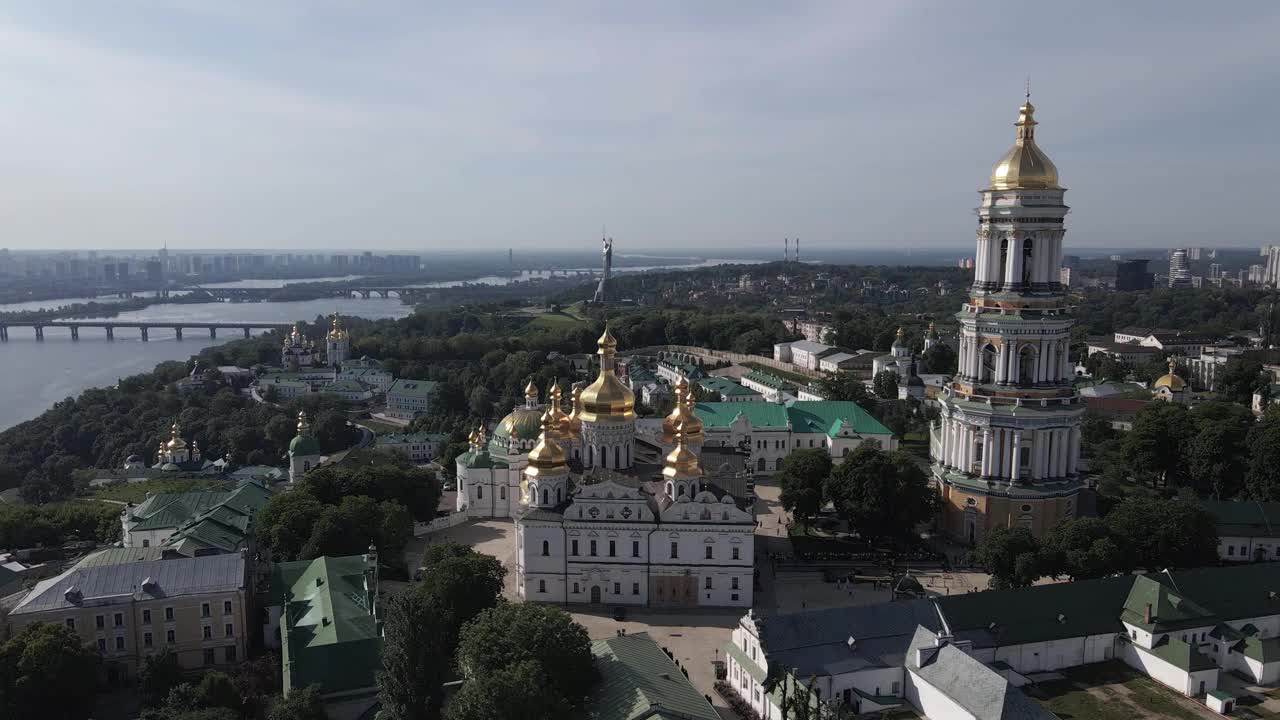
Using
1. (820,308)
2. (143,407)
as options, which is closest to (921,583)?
(143,407)

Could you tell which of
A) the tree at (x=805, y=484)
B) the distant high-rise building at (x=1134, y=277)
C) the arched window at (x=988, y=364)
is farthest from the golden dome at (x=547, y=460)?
the distant high-rise building at (x=1134, y=277)

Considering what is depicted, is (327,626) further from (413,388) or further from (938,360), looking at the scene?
(938,360)

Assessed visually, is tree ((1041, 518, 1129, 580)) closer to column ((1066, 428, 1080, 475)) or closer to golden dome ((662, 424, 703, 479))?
column ((1066, 428, 1080, 475))

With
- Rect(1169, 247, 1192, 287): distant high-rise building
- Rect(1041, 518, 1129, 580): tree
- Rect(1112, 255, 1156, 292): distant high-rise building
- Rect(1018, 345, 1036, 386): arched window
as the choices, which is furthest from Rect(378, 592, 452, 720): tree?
Rect(1169, 247, 1192, 287): distant high-rise building

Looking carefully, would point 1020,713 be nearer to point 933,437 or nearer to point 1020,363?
point 1020,363

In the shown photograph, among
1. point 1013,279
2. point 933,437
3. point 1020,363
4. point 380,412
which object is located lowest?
point 380,412

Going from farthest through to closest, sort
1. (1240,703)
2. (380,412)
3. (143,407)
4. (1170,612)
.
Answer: (380,412) < (143,407) < (1170,612) < (1240,703)

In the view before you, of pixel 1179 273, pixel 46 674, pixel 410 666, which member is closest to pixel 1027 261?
pixel 410 666
